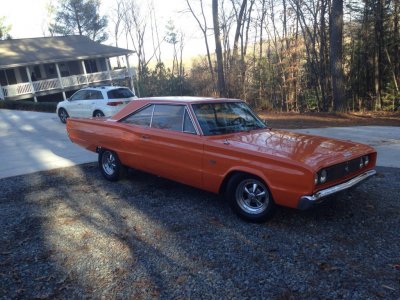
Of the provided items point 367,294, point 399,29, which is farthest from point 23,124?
point 399,29

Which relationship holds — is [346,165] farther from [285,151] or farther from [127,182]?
[127,182]

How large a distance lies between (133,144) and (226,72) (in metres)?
19.5

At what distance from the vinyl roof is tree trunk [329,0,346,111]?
22341 millimetres

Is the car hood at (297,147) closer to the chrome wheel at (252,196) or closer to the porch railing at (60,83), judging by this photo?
the chrome wheel at (252,196)

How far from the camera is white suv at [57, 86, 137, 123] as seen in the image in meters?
13.2

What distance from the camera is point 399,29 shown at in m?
17.7

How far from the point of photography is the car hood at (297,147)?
4277 millimetres

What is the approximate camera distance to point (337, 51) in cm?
1547

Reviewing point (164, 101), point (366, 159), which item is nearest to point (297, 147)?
point (366, 159)

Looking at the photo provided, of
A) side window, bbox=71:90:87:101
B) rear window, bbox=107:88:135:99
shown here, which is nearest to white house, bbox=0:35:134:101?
side window, bbox=71:90:87:101

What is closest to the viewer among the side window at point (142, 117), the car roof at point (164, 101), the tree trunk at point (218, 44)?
the car roof at point (164, 101)

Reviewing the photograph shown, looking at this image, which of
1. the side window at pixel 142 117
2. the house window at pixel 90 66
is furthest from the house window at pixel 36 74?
the side window at pixel 142 117

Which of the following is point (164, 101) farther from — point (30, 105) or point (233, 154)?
point (30, 105)

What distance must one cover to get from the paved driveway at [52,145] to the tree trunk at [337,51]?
15.2 ft
